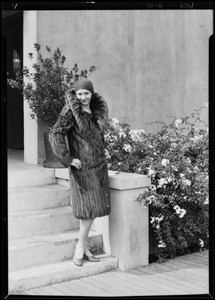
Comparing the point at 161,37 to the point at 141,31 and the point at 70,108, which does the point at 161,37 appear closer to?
the point at 141,31

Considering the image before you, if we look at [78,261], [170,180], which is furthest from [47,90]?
[78,261]

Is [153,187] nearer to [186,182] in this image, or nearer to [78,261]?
[186,182]

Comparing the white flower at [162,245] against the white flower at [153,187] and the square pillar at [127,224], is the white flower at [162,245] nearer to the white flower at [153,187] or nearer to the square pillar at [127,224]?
the square pillar at [127,224]

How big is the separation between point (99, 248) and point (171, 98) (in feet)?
12.7

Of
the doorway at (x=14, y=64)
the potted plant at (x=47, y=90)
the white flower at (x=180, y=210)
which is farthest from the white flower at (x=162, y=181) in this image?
the doorway at (x=14, y=64)

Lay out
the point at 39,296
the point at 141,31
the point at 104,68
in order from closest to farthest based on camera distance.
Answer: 1. the point at 39,296
2. the point at 104,68
3. the point at 141,31

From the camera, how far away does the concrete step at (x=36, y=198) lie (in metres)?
5.14

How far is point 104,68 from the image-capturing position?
287 inches

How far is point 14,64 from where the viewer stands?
27.7ft

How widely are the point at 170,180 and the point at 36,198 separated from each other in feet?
4.63

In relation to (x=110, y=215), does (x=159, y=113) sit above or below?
above

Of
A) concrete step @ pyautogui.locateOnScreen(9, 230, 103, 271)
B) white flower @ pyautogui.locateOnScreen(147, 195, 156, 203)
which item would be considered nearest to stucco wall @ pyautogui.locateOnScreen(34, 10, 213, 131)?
white flower @ pyautogui.locateOnScreen(147, 195, 156, 203)

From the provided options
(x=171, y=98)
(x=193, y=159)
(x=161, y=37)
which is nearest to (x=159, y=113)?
(x=171, y=98)
